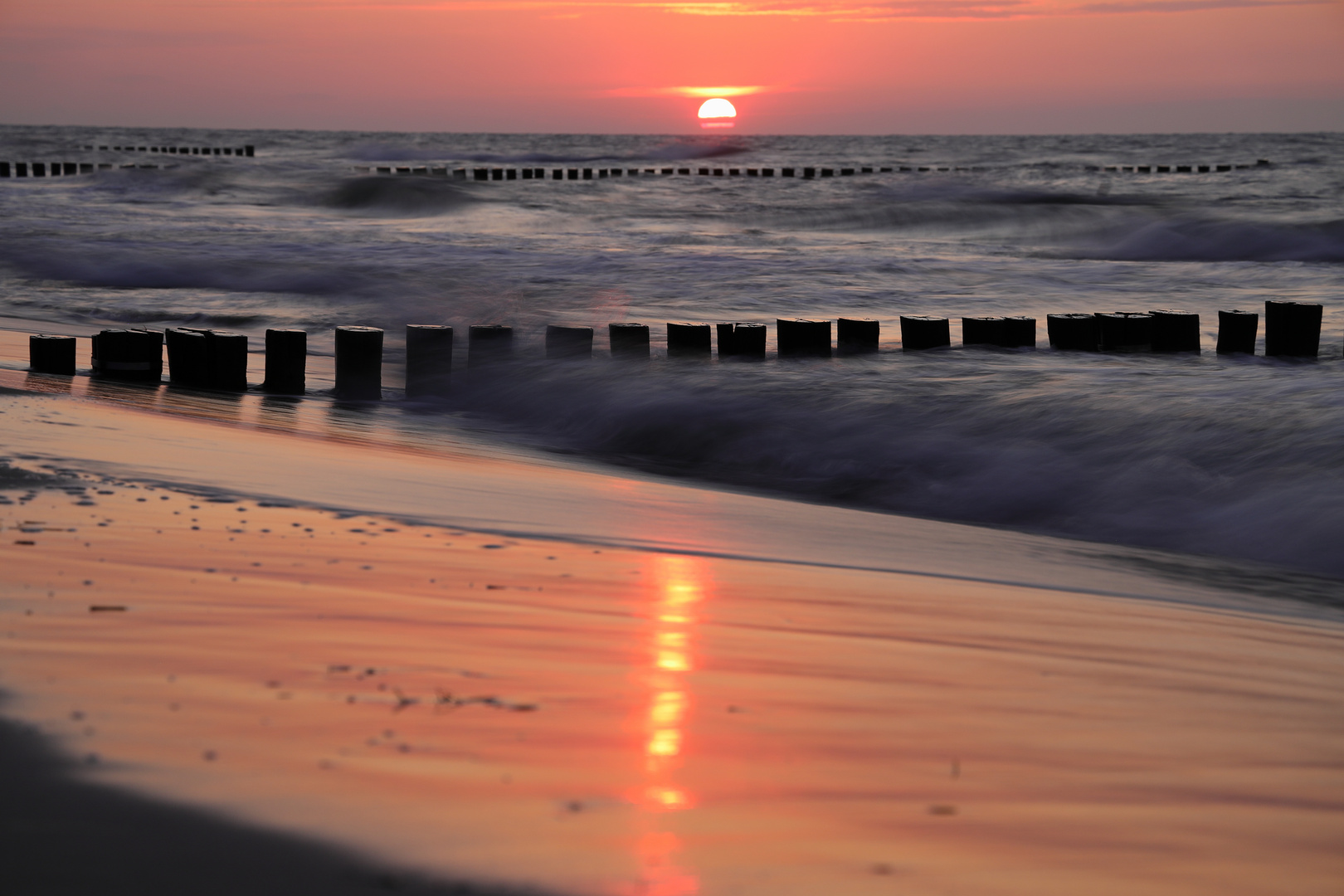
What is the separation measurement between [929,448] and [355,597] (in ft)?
14.3

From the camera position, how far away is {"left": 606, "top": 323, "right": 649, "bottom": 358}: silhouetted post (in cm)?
877

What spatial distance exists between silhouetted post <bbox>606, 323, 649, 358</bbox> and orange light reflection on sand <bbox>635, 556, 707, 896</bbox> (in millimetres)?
5249

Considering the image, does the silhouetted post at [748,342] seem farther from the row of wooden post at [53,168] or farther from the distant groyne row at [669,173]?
the row of wooden post at [53,168]

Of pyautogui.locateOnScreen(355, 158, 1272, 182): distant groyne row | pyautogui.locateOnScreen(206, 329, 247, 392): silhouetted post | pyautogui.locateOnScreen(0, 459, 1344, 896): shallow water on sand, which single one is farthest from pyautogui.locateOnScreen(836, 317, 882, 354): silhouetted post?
pyautogui.locateOnScreen(355, 158, 1272, 182): distant groyne row

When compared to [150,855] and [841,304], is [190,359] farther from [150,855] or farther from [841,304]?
[841,304]

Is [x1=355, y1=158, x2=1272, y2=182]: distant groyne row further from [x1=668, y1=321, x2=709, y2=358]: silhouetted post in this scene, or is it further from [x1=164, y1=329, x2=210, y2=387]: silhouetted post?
[x1=164, y1=329, x2=210, y2=387]: silhouetted post

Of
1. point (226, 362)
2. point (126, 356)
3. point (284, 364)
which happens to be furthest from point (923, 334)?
point (126, 356)

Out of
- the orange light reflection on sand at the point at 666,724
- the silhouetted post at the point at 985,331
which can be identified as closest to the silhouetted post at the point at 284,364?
the silhouetted post at the point at 985,331

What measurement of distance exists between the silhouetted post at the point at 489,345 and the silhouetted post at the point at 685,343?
1107 millimetres

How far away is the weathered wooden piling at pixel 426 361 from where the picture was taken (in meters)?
8.58

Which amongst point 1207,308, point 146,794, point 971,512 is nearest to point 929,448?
point 971,512

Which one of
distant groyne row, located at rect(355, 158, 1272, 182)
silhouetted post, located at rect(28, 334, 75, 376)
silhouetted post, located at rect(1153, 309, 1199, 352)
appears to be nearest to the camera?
silhouetted post, located at rect(28, 334, 75, 376)

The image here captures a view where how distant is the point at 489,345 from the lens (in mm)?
8938

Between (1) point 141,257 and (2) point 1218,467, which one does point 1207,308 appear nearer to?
(2) point 1218,467
